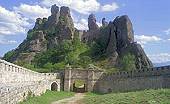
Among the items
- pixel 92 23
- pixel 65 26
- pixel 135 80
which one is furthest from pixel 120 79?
pixel 92 23

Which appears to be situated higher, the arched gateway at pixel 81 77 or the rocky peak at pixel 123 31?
the rocky peak at pixel 123 31

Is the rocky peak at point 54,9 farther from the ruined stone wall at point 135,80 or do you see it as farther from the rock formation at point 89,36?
the ruined stone wall at point 135,80

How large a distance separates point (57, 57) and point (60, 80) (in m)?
38.7

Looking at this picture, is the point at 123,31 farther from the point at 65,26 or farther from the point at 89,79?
the point at 89,79

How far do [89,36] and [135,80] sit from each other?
2448 inches

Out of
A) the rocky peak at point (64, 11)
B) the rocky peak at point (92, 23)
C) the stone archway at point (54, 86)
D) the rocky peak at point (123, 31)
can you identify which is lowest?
the stone archway at point (54, 86)

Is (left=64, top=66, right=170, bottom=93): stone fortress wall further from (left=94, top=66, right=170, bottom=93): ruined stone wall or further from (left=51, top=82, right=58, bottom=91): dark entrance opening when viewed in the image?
(left=51, top=82, right=58, bottom=91): dark entrance opening

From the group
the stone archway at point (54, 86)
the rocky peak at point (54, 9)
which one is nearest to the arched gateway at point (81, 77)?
the stone archway at point (54, 86)

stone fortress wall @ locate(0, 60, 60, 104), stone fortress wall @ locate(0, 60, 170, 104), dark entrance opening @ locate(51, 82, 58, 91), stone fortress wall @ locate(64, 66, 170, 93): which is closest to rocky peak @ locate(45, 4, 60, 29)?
stone fortress wall @ locate(64, 66, 170, 93)

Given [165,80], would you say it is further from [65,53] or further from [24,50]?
[24,50]

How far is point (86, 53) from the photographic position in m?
104

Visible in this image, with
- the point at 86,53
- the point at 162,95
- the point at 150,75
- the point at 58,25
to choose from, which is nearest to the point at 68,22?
the point at 58,25

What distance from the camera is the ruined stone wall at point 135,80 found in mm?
47344

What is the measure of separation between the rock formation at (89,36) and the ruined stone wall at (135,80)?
26.0m
